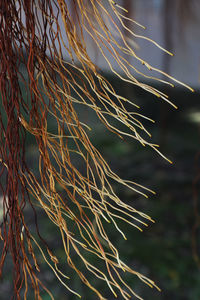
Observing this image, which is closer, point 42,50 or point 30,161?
point 42,50

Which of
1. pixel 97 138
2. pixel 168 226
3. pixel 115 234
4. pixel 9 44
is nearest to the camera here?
pixel 9 44

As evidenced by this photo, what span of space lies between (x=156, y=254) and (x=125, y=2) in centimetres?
94

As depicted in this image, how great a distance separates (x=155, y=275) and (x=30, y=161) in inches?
28.8

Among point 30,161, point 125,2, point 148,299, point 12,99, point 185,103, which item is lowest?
point 148,299

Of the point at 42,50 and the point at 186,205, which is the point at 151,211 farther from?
the point at 42,50

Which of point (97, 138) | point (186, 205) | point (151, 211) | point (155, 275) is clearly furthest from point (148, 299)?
point (97, 138)

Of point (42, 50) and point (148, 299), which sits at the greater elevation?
point (42, 50)

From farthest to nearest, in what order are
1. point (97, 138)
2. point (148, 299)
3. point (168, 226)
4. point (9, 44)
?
point (97, 138)
point (168, 226)
point (148, 299)
point (9, 44)

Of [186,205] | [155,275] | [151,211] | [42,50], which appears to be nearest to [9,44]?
[42,50]

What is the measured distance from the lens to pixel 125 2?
5.20 ft

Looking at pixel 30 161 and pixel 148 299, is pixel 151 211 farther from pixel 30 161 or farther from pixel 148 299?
pixel 30 161

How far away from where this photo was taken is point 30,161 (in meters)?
1.88

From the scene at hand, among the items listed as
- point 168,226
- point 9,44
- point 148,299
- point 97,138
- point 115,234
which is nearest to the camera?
point 9,44

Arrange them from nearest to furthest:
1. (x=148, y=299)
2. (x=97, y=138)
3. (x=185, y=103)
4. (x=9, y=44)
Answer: (x=9, y=44) → (x=148, y=299) → (x=97, y=138) → (x=185, y=103)
